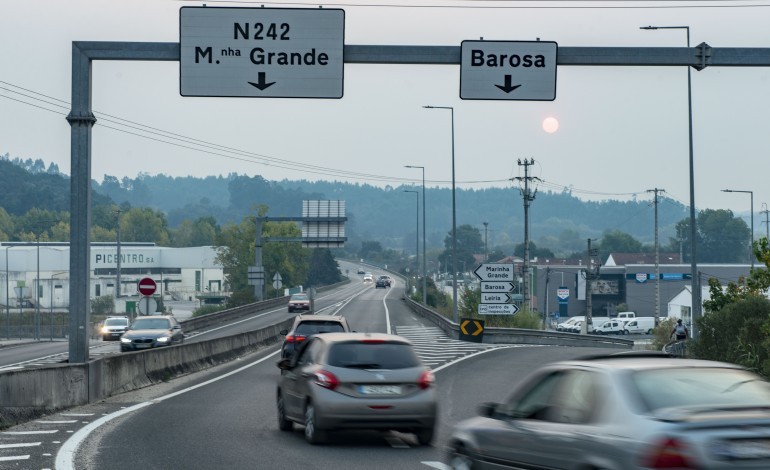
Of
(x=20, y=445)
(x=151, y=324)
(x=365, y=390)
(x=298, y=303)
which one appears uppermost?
(x=365, y=390)

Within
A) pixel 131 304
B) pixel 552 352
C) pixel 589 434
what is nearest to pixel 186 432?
pixel 589 434

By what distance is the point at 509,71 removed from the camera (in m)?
19.2

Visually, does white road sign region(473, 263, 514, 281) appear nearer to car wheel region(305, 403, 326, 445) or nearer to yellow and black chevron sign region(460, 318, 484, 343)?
yellow and black chevron sign region(460, 318, 484, 343)

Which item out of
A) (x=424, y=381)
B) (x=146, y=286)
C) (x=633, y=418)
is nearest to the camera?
(x=633, y=418)

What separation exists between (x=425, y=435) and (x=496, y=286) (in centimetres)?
3245

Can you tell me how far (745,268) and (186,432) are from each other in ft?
411

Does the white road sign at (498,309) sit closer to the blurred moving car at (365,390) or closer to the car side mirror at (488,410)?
the blurred moving car at (365,390)

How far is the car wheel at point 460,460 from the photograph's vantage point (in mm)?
10398

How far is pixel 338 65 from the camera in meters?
19.0

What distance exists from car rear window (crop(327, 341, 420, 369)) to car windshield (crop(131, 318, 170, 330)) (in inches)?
1065

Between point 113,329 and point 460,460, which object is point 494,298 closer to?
point 113,329

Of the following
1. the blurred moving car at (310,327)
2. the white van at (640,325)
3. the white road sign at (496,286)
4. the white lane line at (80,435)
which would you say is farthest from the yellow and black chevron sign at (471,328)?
the white van at (640,325)

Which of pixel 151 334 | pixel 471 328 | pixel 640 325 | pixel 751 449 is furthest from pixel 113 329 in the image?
pixel 640 325

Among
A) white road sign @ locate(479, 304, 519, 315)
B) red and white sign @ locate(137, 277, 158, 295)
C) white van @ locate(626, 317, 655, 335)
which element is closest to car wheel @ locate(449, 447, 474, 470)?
red and white sign @ locate(137, 277, 158, 295)
